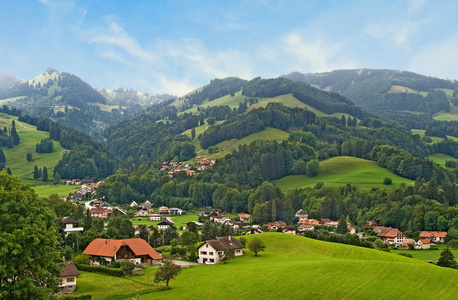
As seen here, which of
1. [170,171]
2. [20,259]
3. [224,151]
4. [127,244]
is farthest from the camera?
[224,151]

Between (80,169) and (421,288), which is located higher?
(80,169)

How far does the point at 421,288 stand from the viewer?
43.9 metres

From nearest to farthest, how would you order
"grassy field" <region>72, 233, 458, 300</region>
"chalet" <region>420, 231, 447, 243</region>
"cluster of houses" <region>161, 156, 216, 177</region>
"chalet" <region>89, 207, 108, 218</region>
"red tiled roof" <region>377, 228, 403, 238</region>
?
"grassy field" <region>72, 233, 458, 300</region>, "chalet" <region>420, 231, 447, 243</region>, "red tiled roof" <region>377, 228, 403, 238</region>, "chalet" <region>89, 207, 108, 218</region>, "cluster of houses" <region>161, 156, 216, 177</region>

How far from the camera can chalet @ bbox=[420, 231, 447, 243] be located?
89250mm

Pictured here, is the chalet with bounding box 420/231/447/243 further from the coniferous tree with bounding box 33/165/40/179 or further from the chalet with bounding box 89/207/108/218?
the coniferous tree with bounding box 33/165/40/179

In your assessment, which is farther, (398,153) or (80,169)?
(80,169)

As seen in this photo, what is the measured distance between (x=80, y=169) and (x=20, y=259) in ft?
547

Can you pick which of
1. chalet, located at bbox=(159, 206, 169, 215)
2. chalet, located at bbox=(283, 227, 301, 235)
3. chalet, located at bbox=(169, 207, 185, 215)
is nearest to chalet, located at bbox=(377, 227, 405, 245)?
chalet, located at bbox=(283, 227, 301, 235)

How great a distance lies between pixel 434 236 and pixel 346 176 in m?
→ 57.9

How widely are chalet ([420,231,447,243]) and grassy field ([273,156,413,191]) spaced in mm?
39413

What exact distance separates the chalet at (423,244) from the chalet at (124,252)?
4829cm

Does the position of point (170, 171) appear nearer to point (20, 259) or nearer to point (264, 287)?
point (264, 287)

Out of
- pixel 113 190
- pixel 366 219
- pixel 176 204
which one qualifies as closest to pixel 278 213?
pixel 366 219

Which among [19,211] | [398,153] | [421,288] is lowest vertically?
[421,288]
